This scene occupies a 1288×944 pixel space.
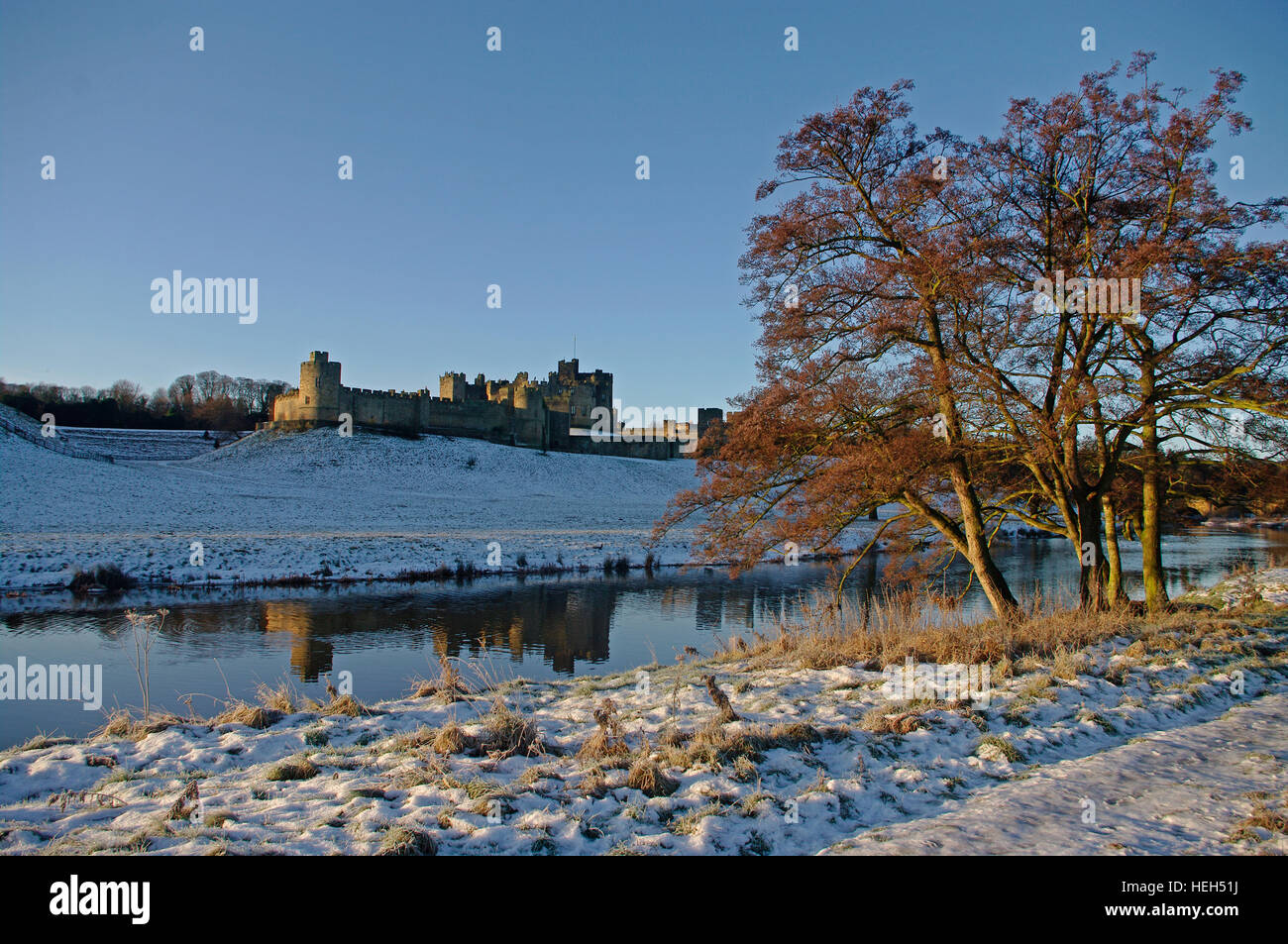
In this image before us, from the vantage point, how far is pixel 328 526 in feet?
92.2

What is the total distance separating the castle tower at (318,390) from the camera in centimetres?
5694

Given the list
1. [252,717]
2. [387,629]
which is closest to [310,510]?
[387,629]

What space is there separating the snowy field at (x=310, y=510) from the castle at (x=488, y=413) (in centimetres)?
466

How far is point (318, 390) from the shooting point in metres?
57.2

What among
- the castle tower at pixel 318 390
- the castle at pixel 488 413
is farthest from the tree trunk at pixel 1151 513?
the castle tower at pixel 318 390

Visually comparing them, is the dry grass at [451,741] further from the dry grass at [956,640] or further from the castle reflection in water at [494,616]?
the castle reflection in water at [494,616]

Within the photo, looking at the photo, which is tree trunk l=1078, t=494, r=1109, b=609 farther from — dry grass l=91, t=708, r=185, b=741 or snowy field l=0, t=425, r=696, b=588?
snowy field l=0, t=425, r=696, b=588

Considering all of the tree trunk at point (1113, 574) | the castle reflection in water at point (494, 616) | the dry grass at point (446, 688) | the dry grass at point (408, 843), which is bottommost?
the castle reflection in water at point (494, 616)

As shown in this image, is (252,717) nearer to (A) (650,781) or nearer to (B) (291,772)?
(B) (291,772)

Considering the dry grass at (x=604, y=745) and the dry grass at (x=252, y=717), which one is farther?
the dry grass at (x=252, y=717)

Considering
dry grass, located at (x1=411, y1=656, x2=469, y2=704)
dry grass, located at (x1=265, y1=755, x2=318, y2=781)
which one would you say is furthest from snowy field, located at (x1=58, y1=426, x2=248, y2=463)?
dry grass, located at (x1=265, y1=755, x2=318, y2=781)

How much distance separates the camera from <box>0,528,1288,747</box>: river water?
1030 centimetres

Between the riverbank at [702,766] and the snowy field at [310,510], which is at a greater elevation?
the snowy field at [310,510]
